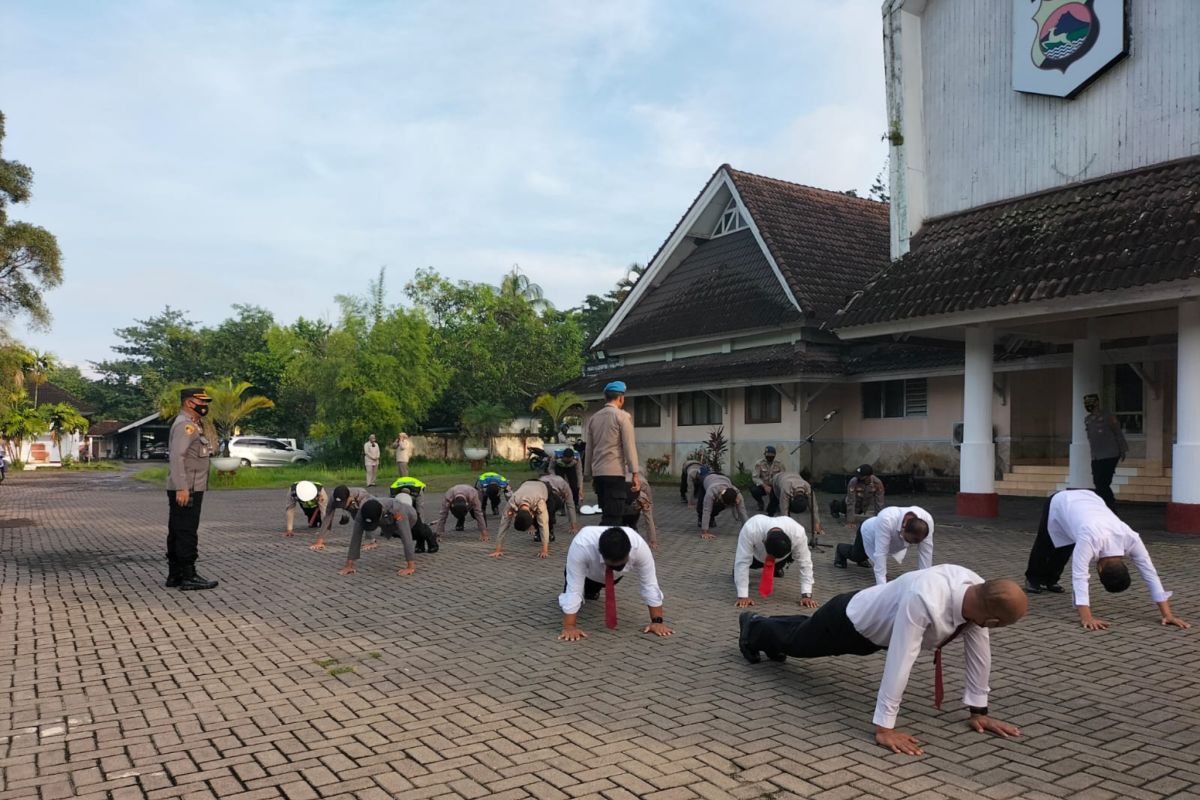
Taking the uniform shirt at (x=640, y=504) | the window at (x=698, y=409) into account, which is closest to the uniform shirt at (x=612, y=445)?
the uniform shirt at (x=640, y=504)

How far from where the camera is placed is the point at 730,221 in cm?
2494

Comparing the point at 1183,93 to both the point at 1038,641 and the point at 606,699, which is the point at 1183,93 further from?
the point at 606,699

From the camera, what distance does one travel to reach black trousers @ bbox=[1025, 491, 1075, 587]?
7.35 metres

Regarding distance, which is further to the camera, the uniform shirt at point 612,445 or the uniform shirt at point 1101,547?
the uniform shirt at point 612,445

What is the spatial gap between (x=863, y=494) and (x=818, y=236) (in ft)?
39.7

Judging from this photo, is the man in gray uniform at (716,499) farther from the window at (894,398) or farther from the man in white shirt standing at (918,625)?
the window at (894,398)

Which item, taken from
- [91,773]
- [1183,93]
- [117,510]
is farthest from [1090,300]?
[117,510]

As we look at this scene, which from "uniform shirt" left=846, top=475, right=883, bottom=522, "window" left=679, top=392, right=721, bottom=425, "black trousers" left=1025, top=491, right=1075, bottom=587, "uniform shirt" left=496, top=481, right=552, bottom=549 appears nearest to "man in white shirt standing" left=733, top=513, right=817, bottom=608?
"black trousers" left=1025, top=491, right=1075, bottom=587

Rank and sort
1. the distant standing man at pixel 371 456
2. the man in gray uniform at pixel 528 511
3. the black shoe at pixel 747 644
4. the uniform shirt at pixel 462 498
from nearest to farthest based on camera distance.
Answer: the black shoe at pixel 747 644 < the man in gray uniform at pixel 528 511 < the uniform shirt at pixel 462 498 < the distant standing man at pixel 371 456

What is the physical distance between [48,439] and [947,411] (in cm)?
4618

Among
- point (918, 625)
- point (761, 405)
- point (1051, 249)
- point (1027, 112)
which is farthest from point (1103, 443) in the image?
point (761, 405)

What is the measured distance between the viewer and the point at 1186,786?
12.3ft

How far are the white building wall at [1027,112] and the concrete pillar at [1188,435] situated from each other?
2564 mm

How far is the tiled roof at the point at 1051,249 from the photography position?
11.0 metres
